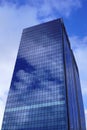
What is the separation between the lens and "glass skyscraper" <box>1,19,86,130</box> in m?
86.2

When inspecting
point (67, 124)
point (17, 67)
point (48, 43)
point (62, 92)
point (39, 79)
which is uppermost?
point (48, 43)

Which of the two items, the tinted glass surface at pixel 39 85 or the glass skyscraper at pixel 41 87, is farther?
the tinted glass surface at pixel 39 85

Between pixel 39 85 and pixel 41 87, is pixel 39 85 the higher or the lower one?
the higher one

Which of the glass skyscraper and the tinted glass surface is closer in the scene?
the glass skyscraper

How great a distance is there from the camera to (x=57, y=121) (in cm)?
8212

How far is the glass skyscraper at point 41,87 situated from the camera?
8625 centimetres

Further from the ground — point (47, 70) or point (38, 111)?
point (47, 70)

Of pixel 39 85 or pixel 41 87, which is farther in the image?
pixel 39 85

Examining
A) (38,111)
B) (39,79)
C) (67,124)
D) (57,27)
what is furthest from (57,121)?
(57,27)

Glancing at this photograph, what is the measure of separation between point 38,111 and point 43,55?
34.7 meters

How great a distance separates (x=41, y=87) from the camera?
98562mm

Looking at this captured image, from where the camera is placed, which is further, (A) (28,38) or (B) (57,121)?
(A) (28,38)

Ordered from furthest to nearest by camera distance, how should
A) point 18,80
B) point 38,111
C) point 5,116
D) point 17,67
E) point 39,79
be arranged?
point 17,67
point 18,80
point 39,79
point 5,116
point 38,111

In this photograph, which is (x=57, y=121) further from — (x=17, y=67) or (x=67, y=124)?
(x=17, y=67)
